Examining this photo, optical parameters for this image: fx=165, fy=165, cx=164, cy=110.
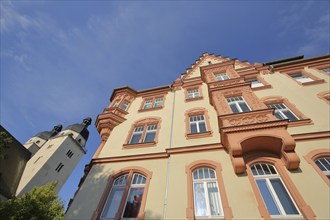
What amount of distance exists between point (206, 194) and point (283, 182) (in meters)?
3.02

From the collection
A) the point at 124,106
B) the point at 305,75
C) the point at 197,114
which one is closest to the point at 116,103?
the point at 124,106

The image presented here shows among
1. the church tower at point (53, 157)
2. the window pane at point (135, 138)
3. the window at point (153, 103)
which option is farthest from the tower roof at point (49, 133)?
the window pane at point (135, 138)

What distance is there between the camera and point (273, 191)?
6293 mm

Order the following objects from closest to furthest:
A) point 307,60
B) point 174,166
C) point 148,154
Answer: point 174,166 < point 148,154 < point 307,60

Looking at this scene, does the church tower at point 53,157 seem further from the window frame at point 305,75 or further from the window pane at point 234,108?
the window frame at point 305,75

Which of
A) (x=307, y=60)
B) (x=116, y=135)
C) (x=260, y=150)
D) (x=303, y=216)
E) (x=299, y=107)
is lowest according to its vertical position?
(x=303, y=216)

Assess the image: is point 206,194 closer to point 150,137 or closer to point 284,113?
point 150,137

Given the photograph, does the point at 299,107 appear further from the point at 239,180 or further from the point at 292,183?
the point at 239,180

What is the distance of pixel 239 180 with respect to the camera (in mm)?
6836

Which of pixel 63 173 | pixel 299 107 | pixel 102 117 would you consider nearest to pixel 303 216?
pixel 299 107

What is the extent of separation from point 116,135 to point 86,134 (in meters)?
40.5

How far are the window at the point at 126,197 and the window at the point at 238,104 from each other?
21.0ft

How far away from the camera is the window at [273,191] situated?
5742 millimetres

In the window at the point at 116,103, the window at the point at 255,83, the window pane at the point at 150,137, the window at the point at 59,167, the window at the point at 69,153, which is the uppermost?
the window at the point at 69,153
